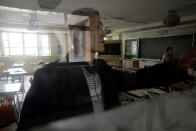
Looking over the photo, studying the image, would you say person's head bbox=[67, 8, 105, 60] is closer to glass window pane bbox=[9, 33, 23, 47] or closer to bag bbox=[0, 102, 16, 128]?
bag bbox=[0, 102, 16, 128]

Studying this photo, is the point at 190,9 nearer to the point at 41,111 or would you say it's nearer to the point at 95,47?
the point at 95,47

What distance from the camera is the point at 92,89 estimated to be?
2.04 ft

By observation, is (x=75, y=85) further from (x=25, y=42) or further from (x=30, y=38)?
(x=30, y=38)

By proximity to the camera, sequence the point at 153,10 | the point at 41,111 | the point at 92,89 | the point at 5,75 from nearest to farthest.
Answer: the point at 41,111, the point at 92,89, the point at 153,10, the point at 5,75

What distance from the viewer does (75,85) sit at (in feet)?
2.01

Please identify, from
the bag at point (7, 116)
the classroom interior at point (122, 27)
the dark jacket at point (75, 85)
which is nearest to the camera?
the dark jacket at point (75, 85)

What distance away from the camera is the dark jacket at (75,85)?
50 cm

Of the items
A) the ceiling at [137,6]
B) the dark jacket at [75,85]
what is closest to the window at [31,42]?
the ceiling at [137,6]

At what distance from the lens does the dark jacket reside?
0.50 meters

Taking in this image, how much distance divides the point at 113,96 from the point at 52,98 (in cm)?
29

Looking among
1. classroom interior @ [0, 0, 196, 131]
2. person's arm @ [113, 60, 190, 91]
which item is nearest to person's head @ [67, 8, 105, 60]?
classroom interior @ [0, 0, 196, 131]

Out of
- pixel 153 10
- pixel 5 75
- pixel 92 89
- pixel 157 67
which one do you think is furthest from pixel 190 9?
pixel 5 75

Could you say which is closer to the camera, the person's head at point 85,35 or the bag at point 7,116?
the person's head at point 85,35

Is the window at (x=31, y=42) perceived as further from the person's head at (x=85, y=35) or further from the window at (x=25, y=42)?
the person's head at (x=85, y=35)
